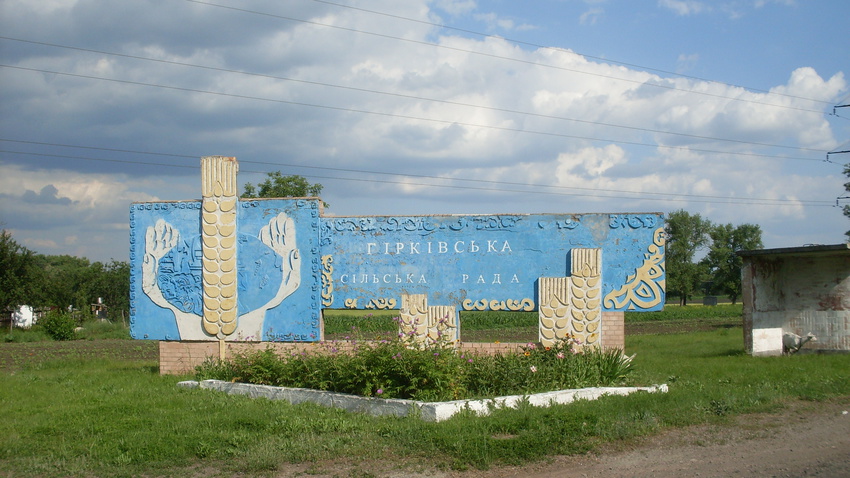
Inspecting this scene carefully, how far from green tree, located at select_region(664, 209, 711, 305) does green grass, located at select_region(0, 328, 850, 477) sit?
7029 centimetres

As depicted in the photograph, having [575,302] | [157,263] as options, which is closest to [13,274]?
[157,263]

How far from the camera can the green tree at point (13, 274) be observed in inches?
1642

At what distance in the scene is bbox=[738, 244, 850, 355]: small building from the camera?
1806 cm

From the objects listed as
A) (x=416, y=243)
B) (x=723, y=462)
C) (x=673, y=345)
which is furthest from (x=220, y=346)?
(x=673, y=345)

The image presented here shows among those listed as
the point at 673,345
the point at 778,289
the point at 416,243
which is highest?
the point at 416,243

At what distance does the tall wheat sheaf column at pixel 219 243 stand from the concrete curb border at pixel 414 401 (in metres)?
2.70

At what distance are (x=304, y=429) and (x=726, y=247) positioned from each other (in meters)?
83.2

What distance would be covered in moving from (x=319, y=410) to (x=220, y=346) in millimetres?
5259

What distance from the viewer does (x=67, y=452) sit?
323 inches

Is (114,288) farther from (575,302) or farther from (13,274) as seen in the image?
(575,302)

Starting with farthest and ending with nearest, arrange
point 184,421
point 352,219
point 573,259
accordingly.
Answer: point 352,219 < point 573,259 < point 184,421

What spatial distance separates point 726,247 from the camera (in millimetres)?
84000

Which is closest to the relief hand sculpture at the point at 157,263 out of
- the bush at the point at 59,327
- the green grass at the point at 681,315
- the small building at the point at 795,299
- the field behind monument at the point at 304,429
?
the field behind monument at the point at 304,429

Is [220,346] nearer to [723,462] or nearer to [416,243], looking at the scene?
[416,243]
